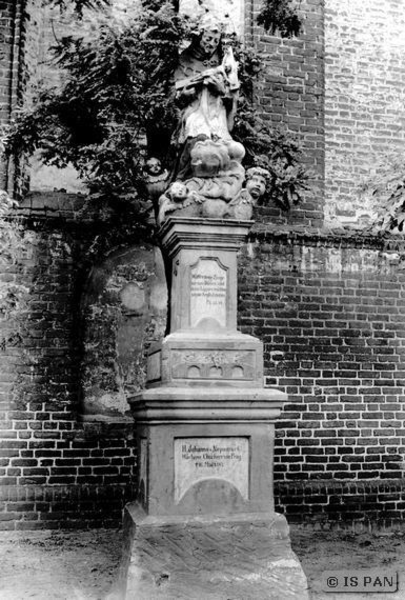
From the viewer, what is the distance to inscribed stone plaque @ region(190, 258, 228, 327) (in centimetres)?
566

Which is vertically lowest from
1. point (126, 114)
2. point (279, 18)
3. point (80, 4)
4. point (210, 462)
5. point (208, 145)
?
point (210, 462)

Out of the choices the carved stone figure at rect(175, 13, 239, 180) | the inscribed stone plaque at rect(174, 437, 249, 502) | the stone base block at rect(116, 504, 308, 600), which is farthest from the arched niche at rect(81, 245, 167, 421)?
the stone base block at rect(116, 504, 308, 600)

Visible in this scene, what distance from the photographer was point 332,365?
8812 millimetres

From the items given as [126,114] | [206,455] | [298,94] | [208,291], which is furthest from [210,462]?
[298,94]

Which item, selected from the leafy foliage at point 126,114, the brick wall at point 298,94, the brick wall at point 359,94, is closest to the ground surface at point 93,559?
the leafy foliage at point 126,114

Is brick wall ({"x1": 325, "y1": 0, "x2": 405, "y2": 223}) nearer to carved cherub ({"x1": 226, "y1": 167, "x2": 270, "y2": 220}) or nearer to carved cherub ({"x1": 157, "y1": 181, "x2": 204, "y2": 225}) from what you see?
carved cherub ({"x1": 226, "y1": 167, "x2": 270, "y2": 220})

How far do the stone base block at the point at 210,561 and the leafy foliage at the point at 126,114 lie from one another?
332 cm

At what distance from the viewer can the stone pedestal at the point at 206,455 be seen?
16.8 feet

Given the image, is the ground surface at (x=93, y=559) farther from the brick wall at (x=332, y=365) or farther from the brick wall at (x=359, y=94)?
the brick wall at (x=359, y=94)

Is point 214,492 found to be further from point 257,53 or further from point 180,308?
point 257,53

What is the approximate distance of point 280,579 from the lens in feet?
17.1

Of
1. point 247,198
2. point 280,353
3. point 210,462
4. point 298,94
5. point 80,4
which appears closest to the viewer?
point 210,462

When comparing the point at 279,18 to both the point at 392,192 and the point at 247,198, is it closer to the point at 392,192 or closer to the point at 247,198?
the point at 392,192

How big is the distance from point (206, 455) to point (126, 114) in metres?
3.55
